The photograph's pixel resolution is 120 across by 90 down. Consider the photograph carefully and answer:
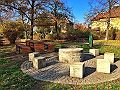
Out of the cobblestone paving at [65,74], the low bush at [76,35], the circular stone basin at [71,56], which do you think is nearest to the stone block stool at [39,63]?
the cobblestone paving at [65,74]

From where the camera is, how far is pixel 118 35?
32812mm

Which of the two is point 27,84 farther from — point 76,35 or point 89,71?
A: point 76,35

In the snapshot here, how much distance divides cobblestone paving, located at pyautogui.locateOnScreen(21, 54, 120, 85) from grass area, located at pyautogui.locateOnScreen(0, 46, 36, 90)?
0.39 m

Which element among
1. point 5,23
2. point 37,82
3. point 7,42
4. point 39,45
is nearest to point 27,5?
point 5,23

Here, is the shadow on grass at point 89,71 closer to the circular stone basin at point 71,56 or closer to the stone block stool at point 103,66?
the stone block stool at point 103,66

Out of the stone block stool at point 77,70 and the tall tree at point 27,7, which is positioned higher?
the tall tree at point 27,7

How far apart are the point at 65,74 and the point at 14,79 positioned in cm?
236

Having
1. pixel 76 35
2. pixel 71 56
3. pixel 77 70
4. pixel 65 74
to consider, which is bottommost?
pixel 65 74

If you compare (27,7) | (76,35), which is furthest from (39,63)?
(76,35)

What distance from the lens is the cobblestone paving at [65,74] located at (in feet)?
34.7

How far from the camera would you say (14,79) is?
1099 centimetres

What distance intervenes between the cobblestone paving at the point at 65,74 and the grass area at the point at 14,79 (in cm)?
39

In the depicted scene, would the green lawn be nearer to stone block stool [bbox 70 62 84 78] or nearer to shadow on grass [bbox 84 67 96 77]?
stone block stool [bbox 70 62 84 78]

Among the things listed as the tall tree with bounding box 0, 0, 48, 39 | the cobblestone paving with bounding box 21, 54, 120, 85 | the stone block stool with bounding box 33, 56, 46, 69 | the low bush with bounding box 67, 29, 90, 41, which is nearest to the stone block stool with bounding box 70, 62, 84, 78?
the cobblestone paving with bounding box 21, 54, 120, 85
